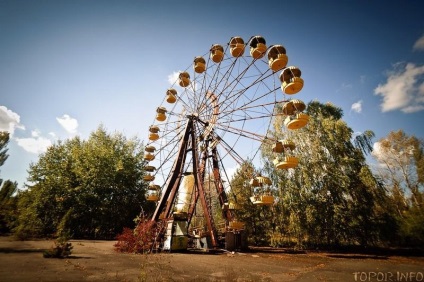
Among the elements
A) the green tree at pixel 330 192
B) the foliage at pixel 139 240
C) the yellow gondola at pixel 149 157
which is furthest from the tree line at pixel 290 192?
the yellow gondola at pixel 149 157

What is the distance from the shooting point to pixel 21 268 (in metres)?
6.71

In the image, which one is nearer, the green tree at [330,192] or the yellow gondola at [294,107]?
the yellow gondola at [294,107]

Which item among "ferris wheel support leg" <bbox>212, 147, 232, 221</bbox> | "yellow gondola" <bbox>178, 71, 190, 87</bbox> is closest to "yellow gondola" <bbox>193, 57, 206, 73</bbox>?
"yellow gondola" <bbox>178, 71, 190, 87</bbox>

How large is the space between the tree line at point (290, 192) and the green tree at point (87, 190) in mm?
104

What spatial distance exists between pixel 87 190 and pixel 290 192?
21851mm

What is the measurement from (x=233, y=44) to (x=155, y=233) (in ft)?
45.0

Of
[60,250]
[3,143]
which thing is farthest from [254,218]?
[3,143]

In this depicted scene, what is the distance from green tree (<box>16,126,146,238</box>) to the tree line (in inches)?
4.1

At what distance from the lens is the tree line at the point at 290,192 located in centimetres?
1817

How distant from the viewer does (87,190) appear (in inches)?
948

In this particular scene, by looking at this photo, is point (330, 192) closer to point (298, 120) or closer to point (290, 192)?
point (290, 192)

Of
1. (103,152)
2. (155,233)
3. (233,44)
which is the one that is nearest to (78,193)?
(103,152)

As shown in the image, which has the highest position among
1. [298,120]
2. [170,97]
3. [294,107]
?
[170,97]

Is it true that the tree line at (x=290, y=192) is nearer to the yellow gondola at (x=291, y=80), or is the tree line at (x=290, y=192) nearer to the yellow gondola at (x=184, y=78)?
the yellow gondola at (x=291, y=80)
